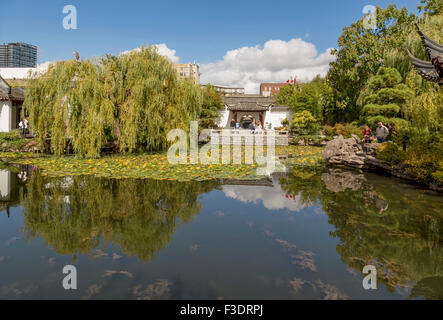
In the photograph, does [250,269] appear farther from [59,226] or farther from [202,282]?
[59,226]

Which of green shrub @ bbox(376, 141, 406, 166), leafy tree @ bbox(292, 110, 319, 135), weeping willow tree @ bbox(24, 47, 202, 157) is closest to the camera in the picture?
green shrub @ bbox(376, 141, 406, 166)

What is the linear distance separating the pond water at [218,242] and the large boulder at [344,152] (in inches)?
152

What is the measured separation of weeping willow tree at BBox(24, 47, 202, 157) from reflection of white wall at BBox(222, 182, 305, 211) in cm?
580

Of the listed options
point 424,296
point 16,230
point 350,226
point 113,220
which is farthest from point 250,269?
point 16,230

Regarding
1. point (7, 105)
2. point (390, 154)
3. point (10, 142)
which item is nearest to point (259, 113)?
point (7, 105)

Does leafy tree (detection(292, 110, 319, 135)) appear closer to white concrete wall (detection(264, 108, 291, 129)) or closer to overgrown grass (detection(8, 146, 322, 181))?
white concrete wall (detection(264, 108, 291, 129))

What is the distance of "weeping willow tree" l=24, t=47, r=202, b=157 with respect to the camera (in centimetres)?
1039

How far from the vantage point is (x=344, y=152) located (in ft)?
34.6

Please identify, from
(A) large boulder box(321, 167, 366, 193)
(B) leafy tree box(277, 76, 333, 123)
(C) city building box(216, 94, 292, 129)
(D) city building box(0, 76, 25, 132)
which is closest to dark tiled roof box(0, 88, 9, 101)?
(D) city building box(0, 76, 25, 132)

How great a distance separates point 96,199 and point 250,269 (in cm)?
372

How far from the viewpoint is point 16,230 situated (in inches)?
159

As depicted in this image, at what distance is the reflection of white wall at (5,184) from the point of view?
5922mm

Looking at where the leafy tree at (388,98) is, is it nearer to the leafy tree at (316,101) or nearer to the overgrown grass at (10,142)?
the leafy tree at (316,101)

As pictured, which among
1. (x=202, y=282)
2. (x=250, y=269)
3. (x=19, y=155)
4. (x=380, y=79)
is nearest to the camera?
(x=202, y=282)
